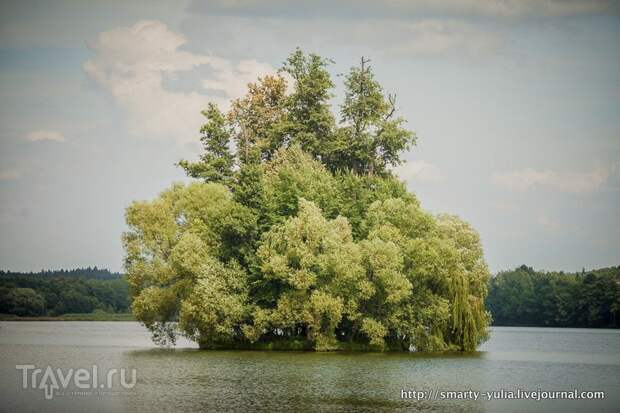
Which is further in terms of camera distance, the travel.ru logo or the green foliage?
the green foliage

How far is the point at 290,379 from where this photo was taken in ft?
149

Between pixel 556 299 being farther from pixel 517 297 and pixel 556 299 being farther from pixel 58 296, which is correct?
pixel 58 296

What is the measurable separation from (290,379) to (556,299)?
103 meters

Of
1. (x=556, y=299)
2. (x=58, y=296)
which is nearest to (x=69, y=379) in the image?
(x=556, y=299)

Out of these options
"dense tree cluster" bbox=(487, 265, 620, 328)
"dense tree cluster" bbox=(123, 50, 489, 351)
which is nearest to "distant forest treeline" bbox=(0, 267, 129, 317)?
"dense tree cluster" bbox=(487, 265, 620, 328)

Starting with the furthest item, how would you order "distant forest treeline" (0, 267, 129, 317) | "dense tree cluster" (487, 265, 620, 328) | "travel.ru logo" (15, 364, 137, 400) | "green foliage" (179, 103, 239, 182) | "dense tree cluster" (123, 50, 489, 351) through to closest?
"distant forest treeline" (0, 267, 129, 317), "dense tree cluster" (487, 265, 620, 328), "green foliage" (179, 103, 239, 182), "dense tree cluster" (123, 50, 489, 351), "travel.ru logo" (15, 364, 137, 400)

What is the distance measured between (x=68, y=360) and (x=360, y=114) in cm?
3612

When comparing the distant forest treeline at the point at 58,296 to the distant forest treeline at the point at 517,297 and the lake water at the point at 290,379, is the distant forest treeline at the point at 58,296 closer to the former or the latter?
the distant forest treeline at the point at 517,297

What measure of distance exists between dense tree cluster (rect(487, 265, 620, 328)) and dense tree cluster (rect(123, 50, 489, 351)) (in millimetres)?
67744

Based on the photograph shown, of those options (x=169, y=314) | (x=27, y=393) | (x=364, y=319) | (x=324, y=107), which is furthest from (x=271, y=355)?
Answer: (x=324, y=107)

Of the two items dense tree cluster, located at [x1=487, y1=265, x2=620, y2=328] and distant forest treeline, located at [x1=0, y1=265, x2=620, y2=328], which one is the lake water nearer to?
distant forest treeline, located at [x1=0, y1=265, x2=620, y2=328]

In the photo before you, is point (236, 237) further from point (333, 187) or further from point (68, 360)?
point (68, 360)

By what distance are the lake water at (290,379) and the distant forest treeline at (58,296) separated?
4065 inches

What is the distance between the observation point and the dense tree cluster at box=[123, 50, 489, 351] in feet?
206
